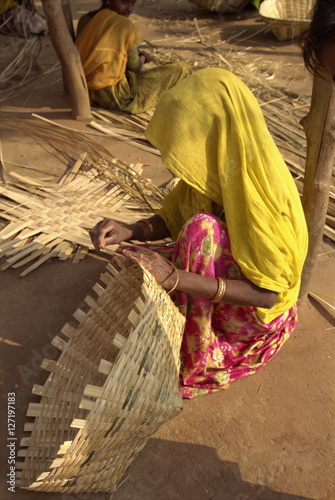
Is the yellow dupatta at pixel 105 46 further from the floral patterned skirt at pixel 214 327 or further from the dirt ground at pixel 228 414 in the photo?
the floral patterned skirt at pixel 214 327

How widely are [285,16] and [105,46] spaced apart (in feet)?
9.41

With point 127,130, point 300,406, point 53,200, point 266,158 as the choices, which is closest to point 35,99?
point 127,130

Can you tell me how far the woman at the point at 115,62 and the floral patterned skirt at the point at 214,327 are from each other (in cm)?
241

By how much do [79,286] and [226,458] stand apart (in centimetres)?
110

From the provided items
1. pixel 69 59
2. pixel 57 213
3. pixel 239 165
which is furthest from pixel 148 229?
pixel 69 59

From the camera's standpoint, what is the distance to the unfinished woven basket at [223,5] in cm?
636

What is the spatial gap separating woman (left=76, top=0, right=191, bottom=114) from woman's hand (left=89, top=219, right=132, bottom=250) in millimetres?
2454

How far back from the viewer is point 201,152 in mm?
1833

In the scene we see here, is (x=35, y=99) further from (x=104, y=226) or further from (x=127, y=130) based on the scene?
(x=104, y=226)

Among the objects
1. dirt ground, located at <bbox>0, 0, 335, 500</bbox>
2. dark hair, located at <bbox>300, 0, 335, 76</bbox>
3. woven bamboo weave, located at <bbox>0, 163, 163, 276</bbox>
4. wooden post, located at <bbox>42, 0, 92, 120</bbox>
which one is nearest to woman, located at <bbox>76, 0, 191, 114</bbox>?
wooden post, located at <bbox>42, 0, 92, 120</bbox>

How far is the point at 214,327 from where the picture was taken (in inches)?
83.1

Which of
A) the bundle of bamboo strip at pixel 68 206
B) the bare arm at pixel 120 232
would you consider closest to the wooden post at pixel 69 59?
the bundle of bamboo strip at pixel 68 206

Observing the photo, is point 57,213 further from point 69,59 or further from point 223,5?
point 223,5

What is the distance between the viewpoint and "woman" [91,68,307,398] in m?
1.79
